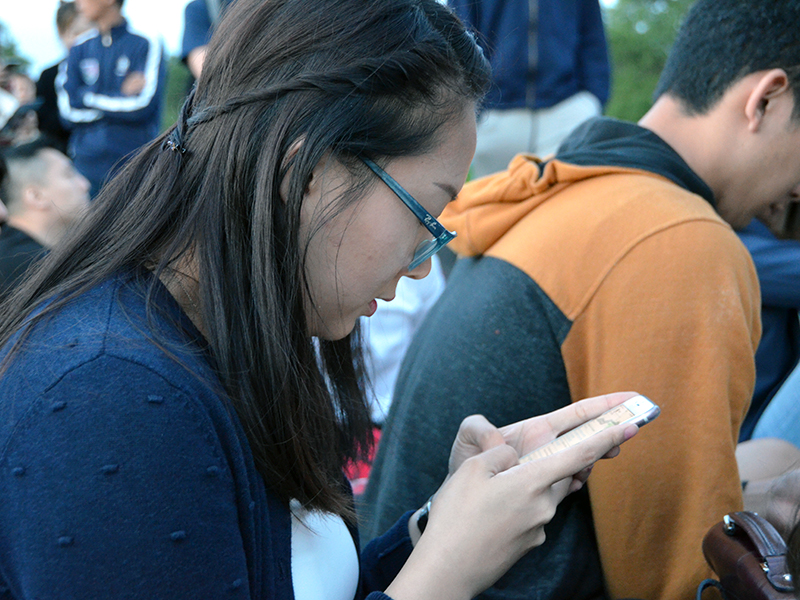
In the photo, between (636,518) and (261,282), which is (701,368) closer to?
(636,518)

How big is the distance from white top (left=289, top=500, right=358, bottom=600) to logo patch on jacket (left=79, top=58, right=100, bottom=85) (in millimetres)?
4926

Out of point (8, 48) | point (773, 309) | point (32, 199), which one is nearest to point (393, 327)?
point (773, 309)

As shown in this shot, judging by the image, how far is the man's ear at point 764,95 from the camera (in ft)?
5.56

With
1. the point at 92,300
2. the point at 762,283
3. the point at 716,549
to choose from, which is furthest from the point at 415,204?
the point at 762,283

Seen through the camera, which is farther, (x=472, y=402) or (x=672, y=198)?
(x=472, y=402)

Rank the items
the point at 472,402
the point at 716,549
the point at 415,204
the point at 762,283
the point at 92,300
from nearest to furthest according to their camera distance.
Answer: the point at 92,300
the point at 415,204
the point at 716,549
the point at 472,402
the point at 762,283

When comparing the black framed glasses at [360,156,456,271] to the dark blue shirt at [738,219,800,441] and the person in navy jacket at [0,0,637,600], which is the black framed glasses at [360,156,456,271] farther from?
the dark blue shirt at [738,219,800,441]

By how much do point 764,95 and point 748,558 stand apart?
1098 mm

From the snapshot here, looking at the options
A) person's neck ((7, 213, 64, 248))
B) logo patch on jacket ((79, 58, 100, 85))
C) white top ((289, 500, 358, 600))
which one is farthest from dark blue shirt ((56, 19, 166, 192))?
white top ((289, 500, 358, 600))

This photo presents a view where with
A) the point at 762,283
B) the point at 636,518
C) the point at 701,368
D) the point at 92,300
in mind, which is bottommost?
the point at 762,283

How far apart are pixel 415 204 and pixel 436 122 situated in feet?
0.43

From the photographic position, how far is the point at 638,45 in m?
16.0

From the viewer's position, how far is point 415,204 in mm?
1125

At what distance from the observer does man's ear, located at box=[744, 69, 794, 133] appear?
169cm
